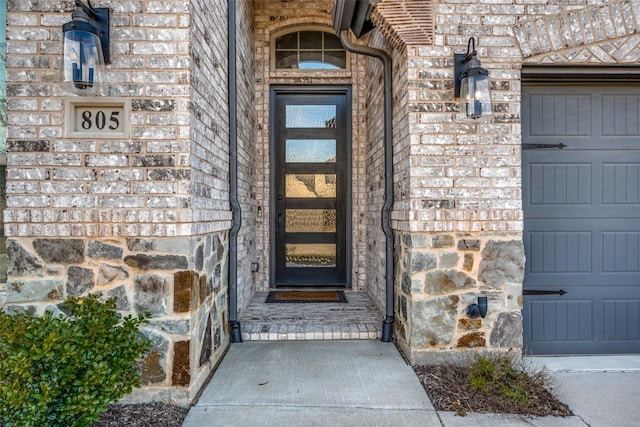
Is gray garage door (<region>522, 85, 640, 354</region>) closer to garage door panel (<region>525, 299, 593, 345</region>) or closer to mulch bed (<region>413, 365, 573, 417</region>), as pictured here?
garage door panel (<region>525, 299, 593, 345</region>)

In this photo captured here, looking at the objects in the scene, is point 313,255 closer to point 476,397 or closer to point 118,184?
point 476,397

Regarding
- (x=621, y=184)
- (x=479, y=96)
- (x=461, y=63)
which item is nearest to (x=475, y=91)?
(x=479, y=96)

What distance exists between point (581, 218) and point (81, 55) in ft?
10.7

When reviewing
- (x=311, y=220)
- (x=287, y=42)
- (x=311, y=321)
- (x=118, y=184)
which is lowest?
(x=311, y=321)

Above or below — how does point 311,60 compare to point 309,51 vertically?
below

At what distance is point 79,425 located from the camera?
5.16 feet

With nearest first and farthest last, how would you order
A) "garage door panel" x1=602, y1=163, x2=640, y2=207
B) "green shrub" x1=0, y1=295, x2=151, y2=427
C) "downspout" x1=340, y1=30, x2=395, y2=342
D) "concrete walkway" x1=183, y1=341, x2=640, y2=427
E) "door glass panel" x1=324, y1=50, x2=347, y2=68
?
"green shrub" x1=0, y1=295, x2=151, y2=427
"concrete walkway" x1=183, y1=341, x2=640, y2=427
"garage door panel" x1=602, y1=163, x2=640, y2=207
"downspout" x1=340, y1=30, x2=395, y2=342
"door glass panel" x1=324, y1=50, x2=347, y2=68

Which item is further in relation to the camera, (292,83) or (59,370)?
(292,83)

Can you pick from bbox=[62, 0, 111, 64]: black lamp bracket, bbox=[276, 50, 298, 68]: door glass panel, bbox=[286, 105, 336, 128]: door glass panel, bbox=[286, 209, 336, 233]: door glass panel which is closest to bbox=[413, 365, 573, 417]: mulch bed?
bbox=[286, 209, 336, 233]: door glass panel

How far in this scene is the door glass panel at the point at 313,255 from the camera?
14.2 ft

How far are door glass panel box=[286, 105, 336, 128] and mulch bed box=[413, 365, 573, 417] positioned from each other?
2880mm

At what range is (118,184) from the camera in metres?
2.06

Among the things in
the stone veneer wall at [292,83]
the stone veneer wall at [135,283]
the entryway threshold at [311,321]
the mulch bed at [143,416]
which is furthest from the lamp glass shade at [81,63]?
the stone veneer wall at [292,83]

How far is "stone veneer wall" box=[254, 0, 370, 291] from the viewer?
164 inches
